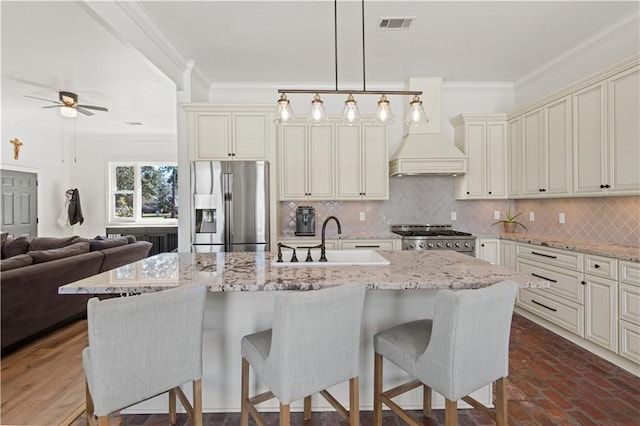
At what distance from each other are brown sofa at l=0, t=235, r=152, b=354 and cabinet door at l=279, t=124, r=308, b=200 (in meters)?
2.27

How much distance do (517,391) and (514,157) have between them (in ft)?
9.48

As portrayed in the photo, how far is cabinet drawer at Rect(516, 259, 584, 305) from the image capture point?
120 inches

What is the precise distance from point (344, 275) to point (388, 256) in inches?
28.8

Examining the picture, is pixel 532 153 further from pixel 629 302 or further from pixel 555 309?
pixel 629 302

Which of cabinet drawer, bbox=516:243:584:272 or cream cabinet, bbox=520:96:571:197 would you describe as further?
cream cabinet, bbox=520:96:571:197

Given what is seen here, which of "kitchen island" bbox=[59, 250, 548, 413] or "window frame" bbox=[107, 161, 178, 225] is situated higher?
"window frame" bbox=[107, 161, 178, 225]

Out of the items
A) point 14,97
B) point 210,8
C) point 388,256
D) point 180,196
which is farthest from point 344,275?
point 14,97

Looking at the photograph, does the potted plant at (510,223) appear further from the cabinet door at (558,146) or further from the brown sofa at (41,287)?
the brown sofa at (41,287)

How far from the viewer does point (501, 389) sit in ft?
5.49

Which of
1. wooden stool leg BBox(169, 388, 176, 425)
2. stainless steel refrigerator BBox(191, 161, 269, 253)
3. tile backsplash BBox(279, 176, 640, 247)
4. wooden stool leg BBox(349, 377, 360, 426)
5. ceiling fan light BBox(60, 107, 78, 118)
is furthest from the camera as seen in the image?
ceiling fan light BBox(60, 107, 78, 118)

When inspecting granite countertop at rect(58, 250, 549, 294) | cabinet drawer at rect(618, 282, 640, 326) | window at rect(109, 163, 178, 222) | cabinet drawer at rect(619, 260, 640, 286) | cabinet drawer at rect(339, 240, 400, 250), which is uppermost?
window at rect(109, 163, 178, 222)

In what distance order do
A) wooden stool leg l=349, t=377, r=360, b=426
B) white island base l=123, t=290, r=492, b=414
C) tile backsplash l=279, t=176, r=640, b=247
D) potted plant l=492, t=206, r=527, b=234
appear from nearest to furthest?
wooden stool leg l=349, t=377, r=360, b=426 < white island base l=123, t=290, r=492, b=414 < potted plant l=492, t=206, r=527, b=234 < tile backsplash l=279, t=176, r=640, b=247

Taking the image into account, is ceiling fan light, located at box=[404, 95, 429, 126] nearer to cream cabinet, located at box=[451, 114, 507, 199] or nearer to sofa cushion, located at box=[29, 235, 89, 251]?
cream cabinet, located at box=[451, 114, 507, 199]

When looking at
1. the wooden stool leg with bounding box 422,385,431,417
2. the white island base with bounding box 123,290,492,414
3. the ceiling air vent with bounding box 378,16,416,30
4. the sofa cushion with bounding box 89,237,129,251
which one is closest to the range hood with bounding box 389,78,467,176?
the ceiling air vent with bounding box 378,16,416,30
